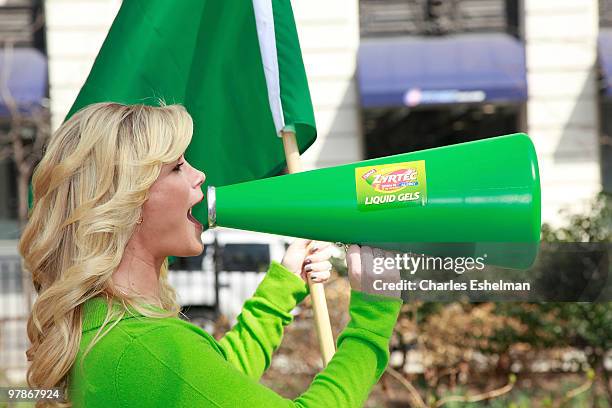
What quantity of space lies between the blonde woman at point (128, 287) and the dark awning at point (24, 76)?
29.2ft

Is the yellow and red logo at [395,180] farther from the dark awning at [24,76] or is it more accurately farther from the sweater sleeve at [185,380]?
the dark awning at [24,76]

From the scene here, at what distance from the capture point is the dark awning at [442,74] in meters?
10.3

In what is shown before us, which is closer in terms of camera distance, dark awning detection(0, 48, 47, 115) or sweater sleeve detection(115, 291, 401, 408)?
sweater sleeve detection(115, 291, 401, 408)

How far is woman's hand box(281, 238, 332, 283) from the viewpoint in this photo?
6.98 ft

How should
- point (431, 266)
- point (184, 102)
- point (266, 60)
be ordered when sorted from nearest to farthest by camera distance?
point (431, 266)
point (266, 60)
point (184, 102)

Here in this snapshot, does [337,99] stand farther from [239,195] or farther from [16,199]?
[239,195]

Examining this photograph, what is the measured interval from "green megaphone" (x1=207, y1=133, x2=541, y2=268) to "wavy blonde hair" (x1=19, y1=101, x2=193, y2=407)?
164mm

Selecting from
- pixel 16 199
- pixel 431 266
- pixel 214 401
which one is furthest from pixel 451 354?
pixel 16 199

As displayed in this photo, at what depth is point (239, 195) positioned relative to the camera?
178cm

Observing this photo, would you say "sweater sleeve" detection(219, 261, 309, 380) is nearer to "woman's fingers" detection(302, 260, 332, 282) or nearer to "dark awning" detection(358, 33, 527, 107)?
"woman's fingers" detection(302, 260, 332, 282)

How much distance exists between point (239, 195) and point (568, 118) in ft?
32.8

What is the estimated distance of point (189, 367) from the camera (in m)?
1.60

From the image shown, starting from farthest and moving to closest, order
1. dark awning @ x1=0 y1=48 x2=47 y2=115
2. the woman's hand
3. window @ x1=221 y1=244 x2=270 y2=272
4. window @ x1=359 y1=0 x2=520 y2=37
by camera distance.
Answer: window @ x1=359 y1=0 x2=520 y2=37, dark awning @ x1=0 y1=48 x2=47 y2=115, window @ x1=221 y1=244 x2=270 y2=272, the woman's hand

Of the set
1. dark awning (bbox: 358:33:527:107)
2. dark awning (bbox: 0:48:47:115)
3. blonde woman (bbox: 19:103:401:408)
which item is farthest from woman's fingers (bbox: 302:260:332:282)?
dark awning (bbox: 0:48:47:115)
